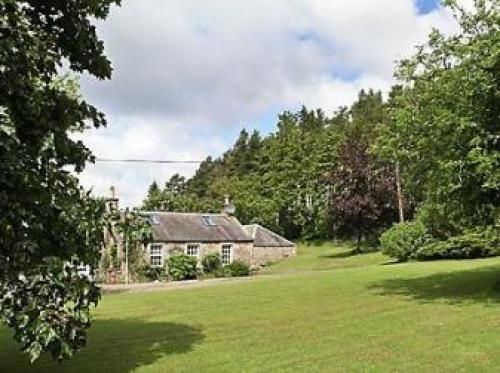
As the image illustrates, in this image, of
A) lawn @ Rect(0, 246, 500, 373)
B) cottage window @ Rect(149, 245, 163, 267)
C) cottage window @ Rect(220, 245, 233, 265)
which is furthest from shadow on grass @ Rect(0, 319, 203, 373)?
cottage window @ Rect(220, 245, 233, 265)

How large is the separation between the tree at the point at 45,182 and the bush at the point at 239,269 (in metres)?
38.9

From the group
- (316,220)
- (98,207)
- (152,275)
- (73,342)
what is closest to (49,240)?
(98,207)

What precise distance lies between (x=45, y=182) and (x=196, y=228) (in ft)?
142

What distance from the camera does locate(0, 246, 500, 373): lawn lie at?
11.6 metres

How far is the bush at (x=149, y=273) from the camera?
46.5 meters

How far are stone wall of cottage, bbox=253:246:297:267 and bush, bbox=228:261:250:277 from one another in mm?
5809

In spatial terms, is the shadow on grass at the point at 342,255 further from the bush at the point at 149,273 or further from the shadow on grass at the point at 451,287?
the shadow on grass at the point at 451,287

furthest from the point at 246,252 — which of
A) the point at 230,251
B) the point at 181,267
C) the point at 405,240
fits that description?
the point at 405,240

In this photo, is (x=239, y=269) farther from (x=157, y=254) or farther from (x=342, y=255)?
(x=342, y=255)

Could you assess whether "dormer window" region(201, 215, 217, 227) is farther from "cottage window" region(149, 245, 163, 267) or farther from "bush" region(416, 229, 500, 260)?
"bush" region(416, 229, 500, 260)

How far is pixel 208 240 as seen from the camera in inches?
2028

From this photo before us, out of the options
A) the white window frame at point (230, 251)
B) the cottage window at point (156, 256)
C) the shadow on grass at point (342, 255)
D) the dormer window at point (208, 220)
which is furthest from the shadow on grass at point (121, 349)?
the shadow on grass at point (342, 255)

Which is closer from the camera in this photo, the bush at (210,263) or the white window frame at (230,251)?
the bush at (210,263)

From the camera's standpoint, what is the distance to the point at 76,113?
33.7ft
